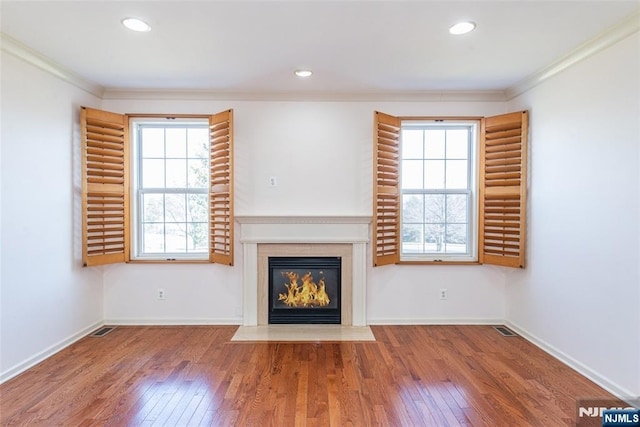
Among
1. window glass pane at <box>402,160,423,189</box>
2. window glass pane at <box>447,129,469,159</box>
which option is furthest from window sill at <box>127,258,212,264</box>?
window glass pane at <box>447,129,469,159</box>

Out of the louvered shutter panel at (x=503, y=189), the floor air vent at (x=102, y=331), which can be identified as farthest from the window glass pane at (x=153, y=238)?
the louvered shutter panel at (x=503, y=189)

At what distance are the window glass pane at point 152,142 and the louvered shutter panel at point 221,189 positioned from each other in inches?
24.4

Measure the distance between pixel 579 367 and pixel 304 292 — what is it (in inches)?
97.8

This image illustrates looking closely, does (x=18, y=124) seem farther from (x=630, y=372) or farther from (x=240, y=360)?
(x=630, y=372)

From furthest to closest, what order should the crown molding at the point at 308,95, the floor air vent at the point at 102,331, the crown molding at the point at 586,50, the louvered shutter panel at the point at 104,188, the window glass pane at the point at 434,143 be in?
the window glass pane at the point at 434,143 → the crown molding at the point at 308,95 → the floor air vent at the point at 102,331 → the louvered shutter panel at the point at 104,188 → the crown molding at the point at 586,50

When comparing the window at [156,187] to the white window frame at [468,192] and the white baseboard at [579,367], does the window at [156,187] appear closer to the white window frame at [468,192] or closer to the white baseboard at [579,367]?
the white window frame at [468,192]

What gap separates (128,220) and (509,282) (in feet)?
13.6

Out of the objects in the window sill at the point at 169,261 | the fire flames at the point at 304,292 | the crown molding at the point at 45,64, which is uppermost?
the crown molding at the point at 45,64

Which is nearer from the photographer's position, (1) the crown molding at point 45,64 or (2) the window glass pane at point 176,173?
(1) the crown molding at point 45,64

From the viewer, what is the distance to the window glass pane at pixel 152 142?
3.85 meters

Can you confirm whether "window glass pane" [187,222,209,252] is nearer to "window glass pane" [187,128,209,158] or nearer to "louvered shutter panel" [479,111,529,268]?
"window glass pane" [187,128,209,158]

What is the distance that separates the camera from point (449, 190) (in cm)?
390

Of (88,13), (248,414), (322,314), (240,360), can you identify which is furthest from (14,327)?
(322,314)

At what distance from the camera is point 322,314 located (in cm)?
378
